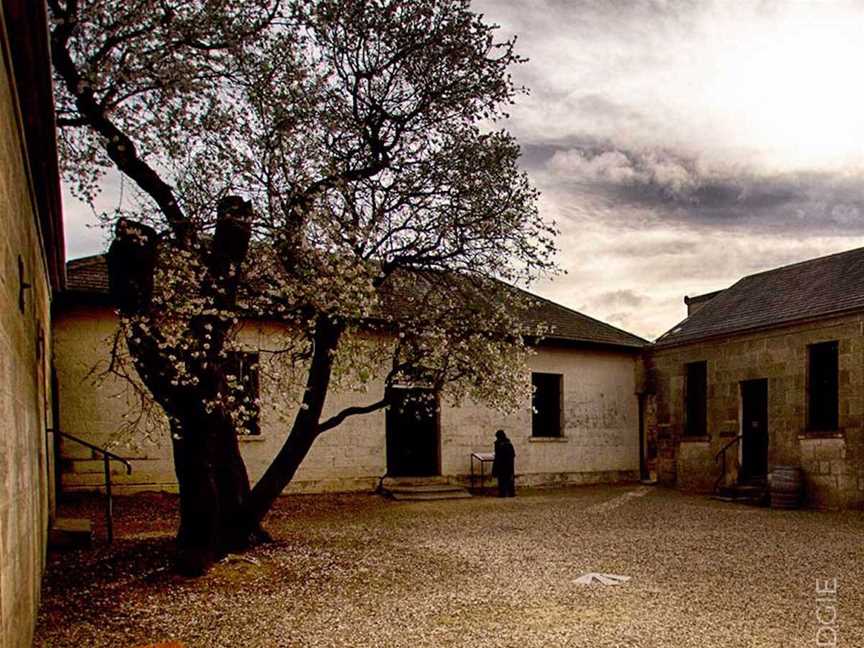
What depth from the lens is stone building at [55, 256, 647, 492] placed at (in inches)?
476

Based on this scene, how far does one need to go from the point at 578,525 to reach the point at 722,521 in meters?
2.42

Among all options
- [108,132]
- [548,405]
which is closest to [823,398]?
[548,405]

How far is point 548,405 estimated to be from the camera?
18.1 metres

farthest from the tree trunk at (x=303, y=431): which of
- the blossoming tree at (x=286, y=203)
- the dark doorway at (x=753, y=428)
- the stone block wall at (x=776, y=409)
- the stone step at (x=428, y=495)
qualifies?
the dark doorway at (x=753, y=428)

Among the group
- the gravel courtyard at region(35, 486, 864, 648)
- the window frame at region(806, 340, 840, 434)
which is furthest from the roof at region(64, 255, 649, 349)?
the window frame at region(806, 340, 840, 434)

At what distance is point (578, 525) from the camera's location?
434 inches

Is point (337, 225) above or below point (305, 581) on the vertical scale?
above

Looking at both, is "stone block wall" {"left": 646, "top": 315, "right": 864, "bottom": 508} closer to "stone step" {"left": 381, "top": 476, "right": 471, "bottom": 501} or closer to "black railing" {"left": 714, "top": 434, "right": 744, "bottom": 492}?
"black railing" {"left": 714, "top": 434, "right": 744, "bottom": 492}

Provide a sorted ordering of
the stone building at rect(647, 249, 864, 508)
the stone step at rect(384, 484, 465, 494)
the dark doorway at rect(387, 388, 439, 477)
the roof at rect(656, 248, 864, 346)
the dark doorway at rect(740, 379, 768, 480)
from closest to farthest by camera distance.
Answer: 1. the stone building at rect(647, 249, 864, 508)
2. the roof at rect(656, 248, 864, 346)
3. the stone step at rect(384, 484, 465, 494)
4. the dark doorway at rect(740, 379, 768, 480)
5. the dark doorway at rect(387, 388, 439, 477)

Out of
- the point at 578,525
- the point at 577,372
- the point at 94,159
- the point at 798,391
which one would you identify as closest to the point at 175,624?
the point at 94,159

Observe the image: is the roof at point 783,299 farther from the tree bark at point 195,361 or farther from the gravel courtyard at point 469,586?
the tree bark at point 195,361

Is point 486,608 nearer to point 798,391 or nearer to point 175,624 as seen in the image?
point 175,624

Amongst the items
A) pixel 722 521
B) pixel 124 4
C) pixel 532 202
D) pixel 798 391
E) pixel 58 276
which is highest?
pixel 124 4

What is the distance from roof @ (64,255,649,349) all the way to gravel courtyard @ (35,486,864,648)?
3429 millimetres
